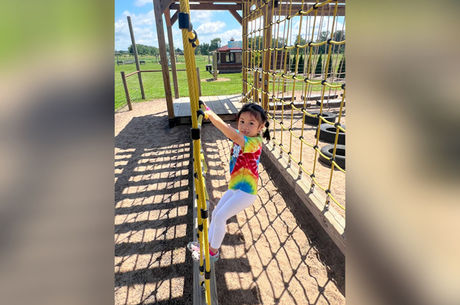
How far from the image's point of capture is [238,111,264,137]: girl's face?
1.72m

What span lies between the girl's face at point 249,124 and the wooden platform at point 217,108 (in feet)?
14.3

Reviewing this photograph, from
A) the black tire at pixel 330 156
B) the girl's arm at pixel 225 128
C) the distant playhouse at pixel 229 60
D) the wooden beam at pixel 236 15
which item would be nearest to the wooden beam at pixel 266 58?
the black tire at pixel 330 156

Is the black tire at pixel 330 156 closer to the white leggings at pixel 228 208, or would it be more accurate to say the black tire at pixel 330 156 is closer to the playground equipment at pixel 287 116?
the playground equipment at pixel 287 116

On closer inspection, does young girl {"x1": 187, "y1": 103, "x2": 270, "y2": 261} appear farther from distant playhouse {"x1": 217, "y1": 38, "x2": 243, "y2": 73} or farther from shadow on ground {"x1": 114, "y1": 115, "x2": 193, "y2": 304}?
distant playhouse {"x1": 217, "y1": 38, "x2": 243, "y2": 73}

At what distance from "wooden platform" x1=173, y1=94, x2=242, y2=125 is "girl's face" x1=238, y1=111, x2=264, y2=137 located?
14.3ft

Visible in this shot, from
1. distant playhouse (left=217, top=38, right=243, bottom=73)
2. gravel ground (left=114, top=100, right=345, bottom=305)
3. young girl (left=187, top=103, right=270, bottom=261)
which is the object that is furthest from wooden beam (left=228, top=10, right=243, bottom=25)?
distant playhouse (left=217, top=38, right=243, bottom=73)

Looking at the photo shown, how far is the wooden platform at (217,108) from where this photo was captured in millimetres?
6081

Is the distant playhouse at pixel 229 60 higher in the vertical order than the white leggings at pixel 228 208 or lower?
higher
